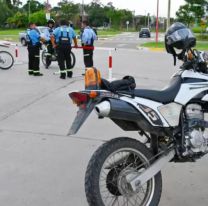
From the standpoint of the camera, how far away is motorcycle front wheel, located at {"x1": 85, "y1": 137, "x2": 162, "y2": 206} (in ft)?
11.5

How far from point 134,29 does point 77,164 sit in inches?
3857

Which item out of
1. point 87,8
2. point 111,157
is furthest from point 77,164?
point 87,8

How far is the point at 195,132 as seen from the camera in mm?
3969

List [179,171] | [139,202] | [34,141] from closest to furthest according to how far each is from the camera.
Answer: [139,202] < [179,171] < [34,141]

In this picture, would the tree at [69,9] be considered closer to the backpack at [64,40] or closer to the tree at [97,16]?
the tree at [97,16]

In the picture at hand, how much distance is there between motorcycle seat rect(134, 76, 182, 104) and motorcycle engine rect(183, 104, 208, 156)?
0.21 meters

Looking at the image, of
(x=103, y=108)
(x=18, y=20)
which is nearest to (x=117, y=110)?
(x=103, y=108)

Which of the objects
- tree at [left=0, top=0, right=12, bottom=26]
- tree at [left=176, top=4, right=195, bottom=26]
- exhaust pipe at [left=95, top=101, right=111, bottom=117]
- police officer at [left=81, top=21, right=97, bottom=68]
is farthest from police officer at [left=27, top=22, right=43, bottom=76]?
tree at [left=0, top=0, right=12, bottom=26]

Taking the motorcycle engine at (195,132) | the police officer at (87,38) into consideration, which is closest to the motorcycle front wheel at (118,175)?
the motorcycle engine at (195,132)

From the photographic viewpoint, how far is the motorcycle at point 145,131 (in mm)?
3588

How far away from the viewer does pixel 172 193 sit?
445 cm

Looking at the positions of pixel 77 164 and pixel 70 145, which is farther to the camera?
pixel 70 145

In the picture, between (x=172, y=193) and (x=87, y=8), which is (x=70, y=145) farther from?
(x=87, y=8)

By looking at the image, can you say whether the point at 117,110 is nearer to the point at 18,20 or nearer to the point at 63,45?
the point at 63,45
